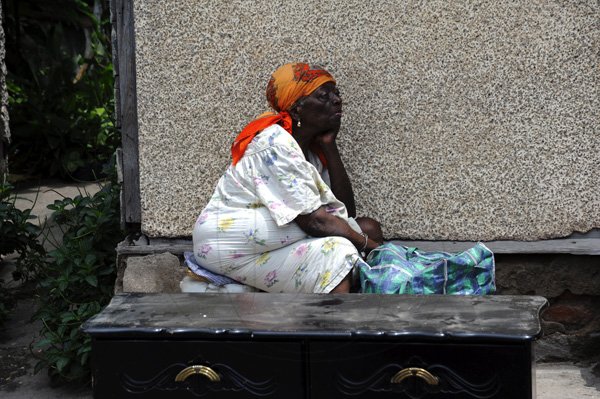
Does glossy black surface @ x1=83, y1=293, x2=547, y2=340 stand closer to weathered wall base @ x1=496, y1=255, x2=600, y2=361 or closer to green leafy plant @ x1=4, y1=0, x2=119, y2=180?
weathered wall base @ x1=496, y1=255, x2=600, y2=361

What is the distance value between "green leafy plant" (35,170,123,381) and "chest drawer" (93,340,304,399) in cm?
134

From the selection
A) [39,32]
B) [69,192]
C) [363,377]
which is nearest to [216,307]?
[363,377]

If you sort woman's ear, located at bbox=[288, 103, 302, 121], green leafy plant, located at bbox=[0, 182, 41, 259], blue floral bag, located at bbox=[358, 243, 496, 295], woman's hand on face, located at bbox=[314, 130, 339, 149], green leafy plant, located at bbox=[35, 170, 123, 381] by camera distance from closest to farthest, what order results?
blue floral bag, located at bbox=[358, 243, 496, 295] → woman's ear, located at bbox=[288, 103, 302, 121] → woman's hand on face, located at bbox=[314, 130, 339, 149] → green leafy plant, located at bbox=[35, 170, 123, 381] → green leafy plant, located at bbox=[0, 182, 41, 259]

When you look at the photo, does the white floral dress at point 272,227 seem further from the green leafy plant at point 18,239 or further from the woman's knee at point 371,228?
the green leafy plant at point 18,239

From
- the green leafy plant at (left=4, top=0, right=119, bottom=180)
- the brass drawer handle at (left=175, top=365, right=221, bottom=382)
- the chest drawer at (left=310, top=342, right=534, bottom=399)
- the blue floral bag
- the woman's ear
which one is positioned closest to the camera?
the chest drawer at (left=310, top=342, right=534, bottom=399)

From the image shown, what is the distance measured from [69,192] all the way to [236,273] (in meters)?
3.38

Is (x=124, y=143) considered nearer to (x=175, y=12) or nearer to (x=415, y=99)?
(x=175, y=12)

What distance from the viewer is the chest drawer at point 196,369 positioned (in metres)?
2.78

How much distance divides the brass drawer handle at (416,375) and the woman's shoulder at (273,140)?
126cm

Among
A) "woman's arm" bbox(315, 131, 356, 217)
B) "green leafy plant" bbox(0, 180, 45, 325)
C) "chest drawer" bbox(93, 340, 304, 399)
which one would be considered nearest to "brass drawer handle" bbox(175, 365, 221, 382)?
"chest drawer" bbox(93, 340, 304, 399)

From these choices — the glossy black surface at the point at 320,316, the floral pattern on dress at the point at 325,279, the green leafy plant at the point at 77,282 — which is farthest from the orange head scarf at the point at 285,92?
the green leafy plant at the point at 77,282

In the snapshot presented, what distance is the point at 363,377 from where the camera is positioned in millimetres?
2746

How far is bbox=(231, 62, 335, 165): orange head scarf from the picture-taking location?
12.5ft

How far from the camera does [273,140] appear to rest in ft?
12.2
